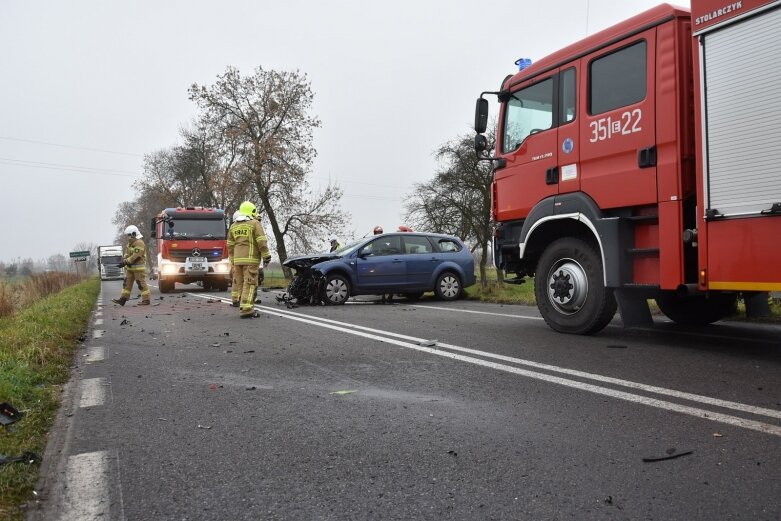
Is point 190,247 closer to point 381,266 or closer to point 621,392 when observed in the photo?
point 381,266

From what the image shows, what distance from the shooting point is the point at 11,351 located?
215 inches

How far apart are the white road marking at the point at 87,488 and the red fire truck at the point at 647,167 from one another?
461 centimetres

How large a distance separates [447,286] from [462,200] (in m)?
14.1

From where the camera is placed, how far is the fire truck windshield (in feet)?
60.7

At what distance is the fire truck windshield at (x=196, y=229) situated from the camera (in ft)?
60.7

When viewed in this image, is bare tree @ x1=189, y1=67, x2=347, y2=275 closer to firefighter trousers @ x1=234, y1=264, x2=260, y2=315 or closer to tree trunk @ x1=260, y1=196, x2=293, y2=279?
tree trunk @ x1=260, y1=196, x2=293, y2=279

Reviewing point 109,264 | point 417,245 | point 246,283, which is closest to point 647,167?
point 246,283

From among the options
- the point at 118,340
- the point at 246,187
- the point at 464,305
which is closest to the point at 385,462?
the point at 118,340

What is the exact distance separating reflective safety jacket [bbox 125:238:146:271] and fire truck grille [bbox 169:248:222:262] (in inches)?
202

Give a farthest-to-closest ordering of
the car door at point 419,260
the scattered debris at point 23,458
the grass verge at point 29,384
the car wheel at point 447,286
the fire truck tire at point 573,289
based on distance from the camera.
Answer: the car wheel at point 447,286, the car door at point 419,260, the fire truck tire at point 573,289, the scattered debris at point 23,458, the grass verge at point 29,384

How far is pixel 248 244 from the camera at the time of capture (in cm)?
1036

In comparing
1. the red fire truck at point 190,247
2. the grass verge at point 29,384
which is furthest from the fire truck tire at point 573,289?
the red fire truck at point 190,247

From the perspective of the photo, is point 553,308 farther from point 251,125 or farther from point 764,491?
point 251,125

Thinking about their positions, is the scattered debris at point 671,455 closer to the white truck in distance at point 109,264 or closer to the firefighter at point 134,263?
the firefighter at point 134,263
